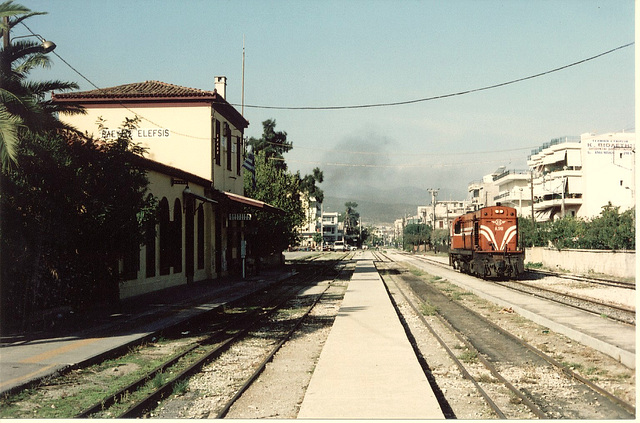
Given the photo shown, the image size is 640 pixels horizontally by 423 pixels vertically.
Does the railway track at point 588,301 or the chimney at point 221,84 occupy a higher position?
the chimney at point 221,84

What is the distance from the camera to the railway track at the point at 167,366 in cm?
754

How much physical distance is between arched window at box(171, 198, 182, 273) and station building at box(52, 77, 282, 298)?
0.03 m

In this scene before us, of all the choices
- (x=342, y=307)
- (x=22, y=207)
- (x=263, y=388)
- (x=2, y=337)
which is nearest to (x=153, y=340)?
(x=2, y=337)

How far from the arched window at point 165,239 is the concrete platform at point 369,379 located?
403 inches

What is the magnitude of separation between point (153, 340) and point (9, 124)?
206 inches

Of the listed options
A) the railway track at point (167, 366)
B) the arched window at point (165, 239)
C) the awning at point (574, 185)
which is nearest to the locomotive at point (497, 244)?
the railway track at point (167, 366)

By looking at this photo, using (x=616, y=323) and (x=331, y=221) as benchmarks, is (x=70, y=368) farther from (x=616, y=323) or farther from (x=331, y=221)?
(x=331, y=221)

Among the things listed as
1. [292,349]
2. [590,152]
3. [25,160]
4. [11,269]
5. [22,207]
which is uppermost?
[590,152]

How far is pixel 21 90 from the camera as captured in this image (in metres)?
11.8

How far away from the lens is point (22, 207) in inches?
465

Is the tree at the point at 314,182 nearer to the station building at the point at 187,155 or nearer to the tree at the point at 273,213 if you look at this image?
the tree at the point at 273,213

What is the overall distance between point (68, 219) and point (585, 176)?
67.1m

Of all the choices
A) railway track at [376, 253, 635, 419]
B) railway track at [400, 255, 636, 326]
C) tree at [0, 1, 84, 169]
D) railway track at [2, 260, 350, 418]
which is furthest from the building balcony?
tree at [0, 1, 84, 169]

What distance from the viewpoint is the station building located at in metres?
24.7
